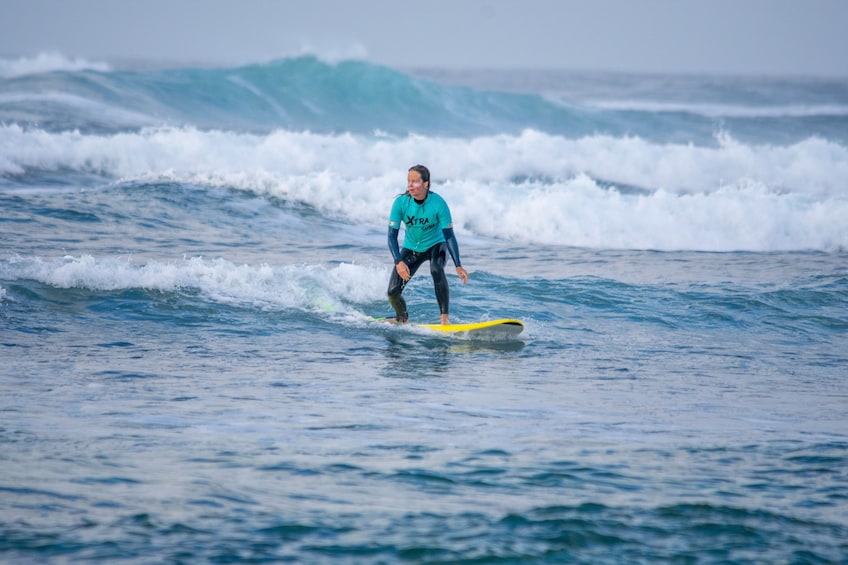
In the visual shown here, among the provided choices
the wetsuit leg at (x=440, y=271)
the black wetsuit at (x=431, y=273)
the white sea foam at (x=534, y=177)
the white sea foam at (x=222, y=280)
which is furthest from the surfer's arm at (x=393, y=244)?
the white sea foam at (x=534, y=177)

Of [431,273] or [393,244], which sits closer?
[393,244]

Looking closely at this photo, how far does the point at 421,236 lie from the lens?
10008 mm

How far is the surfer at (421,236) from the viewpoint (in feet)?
31.7

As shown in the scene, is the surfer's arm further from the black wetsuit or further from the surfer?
the black wetsuit

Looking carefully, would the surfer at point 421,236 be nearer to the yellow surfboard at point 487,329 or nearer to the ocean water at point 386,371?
the yellow surfboard at point 487,329

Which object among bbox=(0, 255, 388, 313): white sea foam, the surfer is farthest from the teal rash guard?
bbox=(0, 255, 388, 313): white sea foam

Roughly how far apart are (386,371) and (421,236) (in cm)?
204

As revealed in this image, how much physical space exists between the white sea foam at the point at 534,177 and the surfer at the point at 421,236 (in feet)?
25.1

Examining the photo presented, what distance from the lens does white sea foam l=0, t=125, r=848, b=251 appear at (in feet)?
58.8

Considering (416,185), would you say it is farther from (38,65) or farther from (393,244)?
(38,65)

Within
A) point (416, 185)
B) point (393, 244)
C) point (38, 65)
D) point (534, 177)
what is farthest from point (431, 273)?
point (38, 65)

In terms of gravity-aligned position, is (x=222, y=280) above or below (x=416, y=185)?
below

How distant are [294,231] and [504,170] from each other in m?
10.1

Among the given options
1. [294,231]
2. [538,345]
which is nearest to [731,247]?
[294,231]
